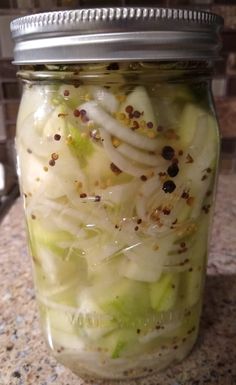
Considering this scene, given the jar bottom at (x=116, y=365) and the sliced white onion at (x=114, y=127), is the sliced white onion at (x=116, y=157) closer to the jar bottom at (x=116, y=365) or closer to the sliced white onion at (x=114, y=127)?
the sliced white onion at (x=114, y=127)

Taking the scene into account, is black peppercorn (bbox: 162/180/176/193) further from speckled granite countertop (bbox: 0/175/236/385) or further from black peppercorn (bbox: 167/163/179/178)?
speckled granite countertop (bbox: 0/175/236/385)

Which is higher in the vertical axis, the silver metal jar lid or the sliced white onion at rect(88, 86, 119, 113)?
the silver metal jar lid

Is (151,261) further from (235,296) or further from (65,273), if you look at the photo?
(235,296)

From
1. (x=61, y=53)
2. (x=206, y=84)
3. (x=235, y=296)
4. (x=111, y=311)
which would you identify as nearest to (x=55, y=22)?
(x=61, y=53)

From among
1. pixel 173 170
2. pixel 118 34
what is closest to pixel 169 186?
pixel 173 170

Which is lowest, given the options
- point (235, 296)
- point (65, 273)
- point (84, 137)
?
point (235, 296)

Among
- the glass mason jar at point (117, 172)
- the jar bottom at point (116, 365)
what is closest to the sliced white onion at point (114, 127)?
the glass mason jar at point (117, 172)

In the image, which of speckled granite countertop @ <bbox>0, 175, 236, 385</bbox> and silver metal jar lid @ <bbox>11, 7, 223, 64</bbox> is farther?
speckled granite countertop @ <bbox>0, 175, 236, 385</bbox>

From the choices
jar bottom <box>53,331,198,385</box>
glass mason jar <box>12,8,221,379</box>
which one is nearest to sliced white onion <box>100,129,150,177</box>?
glass mason jar <box>12,8,221,379</box>
